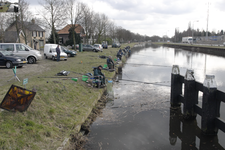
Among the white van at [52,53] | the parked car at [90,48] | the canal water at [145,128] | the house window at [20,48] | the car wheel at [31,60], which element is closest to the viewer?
the canal water at [145,128]

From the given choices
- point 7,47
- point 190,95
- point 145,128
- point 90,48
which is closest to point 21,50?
point 7,47

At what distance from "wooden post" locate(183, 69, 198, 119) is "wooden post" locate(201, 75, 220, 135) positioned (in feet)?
3.64

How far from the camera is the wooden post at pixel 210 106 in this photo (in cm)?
709

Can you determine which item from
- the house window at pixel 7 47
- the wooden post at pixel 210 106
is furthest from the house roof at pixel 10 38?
the wooden post at pixel 210 106

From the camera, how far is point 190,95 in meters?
8.47

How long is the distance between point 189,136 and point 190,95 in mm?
1742

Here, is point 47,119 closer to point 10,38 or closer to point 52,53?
point 52,53

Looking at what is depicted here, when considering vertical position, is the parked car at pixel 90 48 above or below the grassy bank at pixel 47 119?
above

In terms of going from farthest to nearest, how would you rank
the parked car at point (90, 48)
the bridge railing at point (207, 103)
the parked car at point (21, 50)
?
the parked car at point (90, 48) → the parked car at point (21, 50) → the bridge railing at point (207, 103)

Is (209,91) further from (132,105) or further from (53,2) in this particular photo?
(53,2)

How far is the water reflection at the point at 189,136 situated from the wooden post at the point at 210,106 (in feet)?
1.08

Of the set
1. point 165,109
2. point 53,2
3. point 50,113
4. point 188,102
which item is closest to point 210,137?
point 188,102

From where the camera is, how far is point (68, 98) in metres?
9.37

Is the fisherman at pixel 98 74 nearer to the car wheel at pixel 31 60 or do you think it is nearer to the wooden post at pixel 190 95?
the wooden post at pixel 190 95
